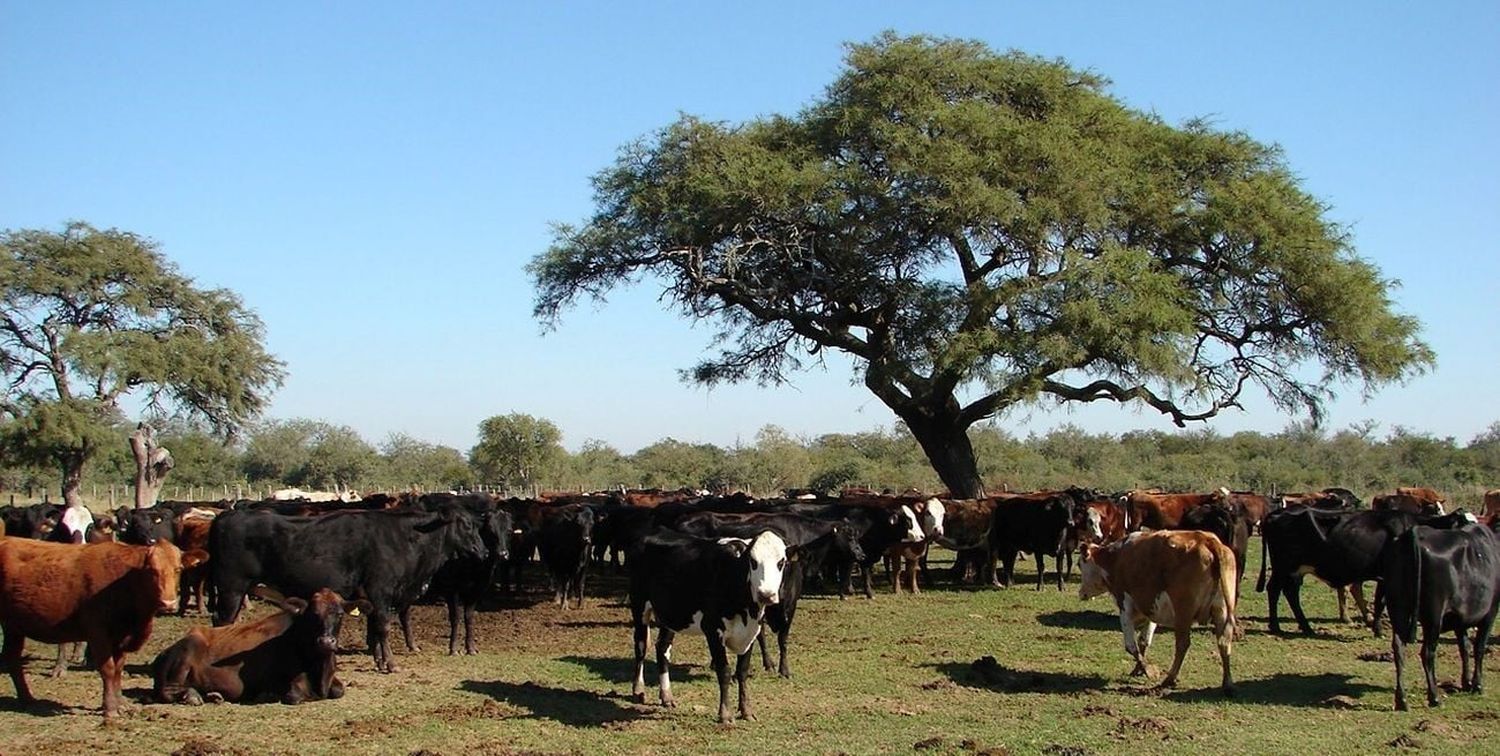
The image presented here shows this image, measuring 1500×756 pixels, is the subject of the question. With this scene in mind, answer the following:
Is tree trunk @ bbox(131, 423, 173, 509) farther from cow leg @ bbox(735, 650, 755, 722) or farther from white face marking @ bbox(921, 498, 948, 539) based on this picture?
cow leg @ bbox(735, 650, 755, 722)

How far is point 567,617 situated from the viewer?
17.0m

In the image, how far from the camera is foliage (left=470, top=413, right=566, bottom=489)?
70.0m

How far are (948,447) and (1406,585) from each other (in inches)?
736

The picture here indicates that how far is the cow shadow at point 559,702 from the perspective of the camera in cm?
1047

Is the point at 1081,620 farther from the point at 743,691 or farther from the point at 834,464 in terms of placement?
the point at 834,464

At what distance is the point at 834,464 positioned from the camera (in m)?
68.4

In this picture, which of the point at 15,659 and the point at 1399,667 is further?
the point at 1399,667

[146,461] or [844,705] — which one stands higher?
[146,461]

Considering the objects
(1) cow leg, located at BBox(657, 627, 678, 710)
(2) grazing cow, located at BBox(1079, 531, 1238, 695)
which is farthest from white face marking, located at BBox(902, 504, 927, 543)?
(1) cow leg, located at BBox(657, 627, 678, 710)

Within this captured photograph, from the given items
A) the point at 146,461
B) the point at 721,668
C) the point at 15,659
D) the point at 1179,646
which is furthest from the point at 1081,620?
the point at 146,461

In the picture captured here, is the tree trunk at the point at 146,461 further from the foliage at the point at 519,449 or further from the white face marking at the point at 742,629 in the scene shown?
the white face marking at the point at 742,629

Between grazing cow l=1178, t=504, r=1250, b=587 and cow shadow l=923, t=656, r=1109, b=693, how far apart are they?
18.2 ft

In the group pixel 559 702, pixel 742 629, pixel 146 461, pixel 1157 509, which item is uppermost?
pixel 146 461

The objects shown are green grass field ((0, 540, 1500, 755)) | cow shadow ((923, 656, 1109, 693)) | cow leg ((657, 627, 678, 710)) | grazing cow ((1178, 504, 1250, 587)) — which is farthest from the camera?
grazing cow ((1178, 504, 1250, 587))
